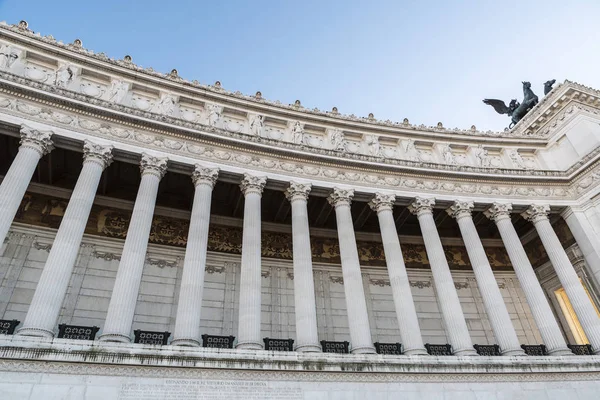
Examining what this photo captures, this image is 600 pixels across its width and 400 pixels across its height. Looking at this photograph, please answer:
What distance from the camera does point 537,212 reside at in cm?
2373

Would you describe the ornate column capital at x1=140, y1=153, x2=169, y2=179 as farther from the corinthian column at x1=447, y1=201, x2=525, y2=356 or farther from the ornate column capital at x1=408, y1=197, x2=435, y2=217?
the corinthian column at x1=447, y1=201, x2=525, y2=356

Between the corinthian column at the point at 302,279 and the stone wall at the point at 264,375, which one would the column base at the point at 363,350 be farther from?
the corinthian column at the point at 302,279

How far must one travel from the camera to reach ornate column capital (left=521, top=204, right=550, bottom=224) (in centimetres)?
2366

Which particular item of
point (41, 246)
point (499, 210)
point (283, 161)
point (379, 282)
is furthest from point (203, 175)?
point (499, 210)

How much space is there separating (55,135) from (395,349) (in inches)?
676

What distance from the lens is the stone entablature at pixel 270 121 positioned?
19.0 meters

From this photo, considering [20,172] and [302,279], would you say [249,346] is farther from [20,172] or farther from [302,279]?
[20,172]

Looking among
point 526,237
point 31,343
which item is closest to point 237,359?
point 31,343

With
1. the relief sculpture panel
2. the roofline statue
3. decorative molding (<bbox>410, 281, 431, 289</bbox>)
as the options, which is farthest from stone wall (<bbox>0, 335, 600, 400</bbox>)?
the roofline statue

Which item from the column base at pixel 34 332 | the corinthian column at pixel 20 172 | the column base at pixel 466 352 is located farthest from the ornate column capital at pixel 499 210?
the corinthian column at pixel 20 172

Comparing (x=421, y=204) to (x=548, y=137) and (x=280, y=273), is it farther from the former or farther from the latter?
(x=548, y=137)

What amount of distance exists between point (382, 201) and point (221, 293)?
9903mm

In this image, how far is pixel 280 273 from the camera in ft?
77.6

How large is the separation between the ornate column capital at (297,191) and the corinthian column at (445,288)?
6328mm
